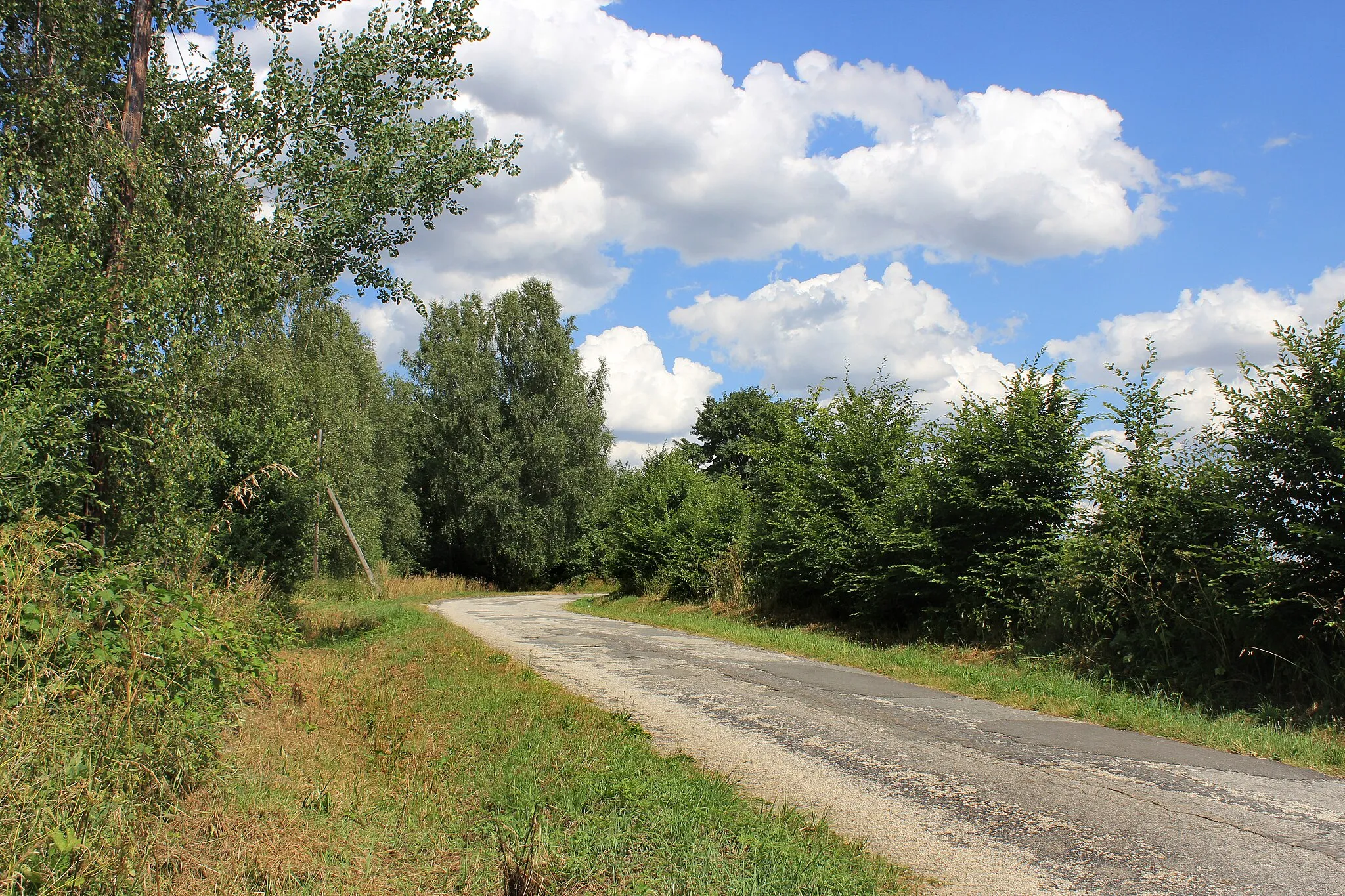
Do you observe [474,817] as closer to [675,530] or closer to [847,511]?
[847,511]

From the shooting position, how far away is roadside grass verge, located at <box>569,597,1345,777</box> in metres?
7.30

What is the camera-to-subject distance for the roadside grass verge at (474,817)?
4.18 m

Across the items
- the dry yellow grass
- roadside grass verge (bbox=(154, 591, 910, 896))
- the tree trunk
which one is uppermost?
the tree trunk

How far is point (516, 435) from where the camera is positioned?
4309 centimetres

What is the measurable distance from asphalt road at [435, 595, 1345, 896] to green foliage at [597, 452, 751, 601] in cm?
1326

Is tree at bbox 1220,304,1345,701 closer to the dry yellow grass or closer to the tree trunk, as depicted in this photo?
the tree trunk

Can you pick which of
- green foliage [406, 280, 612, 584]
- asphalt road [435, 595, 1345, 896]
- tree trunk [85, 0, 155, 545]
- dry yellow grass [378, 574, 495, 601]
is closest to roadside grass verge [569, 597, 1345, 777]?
asphalt road [435, 595, 1345, 896]

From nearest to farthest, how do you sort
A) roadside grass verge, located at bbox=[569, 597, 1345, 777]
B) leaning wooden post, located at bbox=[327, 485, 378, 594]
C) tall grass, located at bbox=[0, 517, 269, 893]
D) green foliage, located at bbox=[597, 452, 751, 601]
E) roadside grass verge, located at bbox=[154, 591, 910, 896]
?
tall grass, located at bbox=[0, 517, 269, 893], roadside grass verge, located at bbox=[154, 591, 910, 896], roadside grass verge, located at bbox=[569, 597, 1345, 777], leaning wooden post, located at bbox=[327, 485, 378, 594], green foliage, located at bbox=[597, 452, 751, 601]

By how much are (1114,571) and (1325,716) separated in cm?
289

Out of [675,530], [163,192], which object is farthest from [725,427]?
[163,192]

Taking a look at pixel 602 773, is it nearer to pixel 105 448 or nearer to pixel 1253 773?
pixel 1253 773

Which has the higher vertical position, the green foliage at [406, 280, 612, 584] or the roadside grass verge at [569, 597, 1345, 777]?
the green foliage at [406, 280, 612, 584]

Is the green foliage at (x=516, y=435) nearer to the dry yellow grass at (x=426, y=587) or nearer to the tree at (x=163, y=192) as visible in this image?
the dry yellow grass at (x=426, y=587)

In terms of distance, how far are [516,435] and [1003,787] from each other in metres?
38.7
